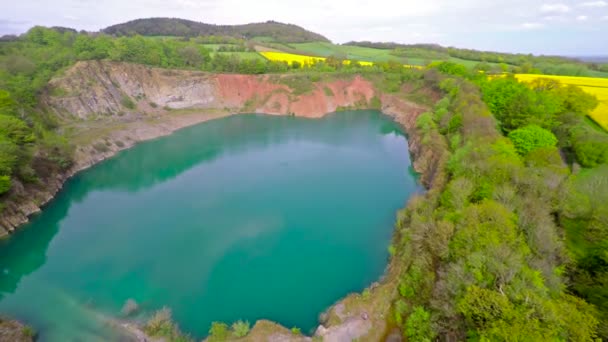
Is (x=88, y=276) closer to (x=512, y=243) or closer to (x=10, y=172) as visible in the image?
(x=10, y=172)

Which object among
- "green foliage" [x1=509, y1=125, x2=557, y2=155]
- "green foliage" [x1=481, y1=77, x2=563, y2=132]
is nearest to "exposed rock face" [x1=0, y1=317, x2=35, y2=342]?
"green foliage" [x1=509, y1=125, x2=557, y2=155]

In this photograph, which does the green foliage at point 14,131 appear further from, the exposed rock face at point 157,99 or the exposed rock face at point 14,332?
the exposed rock face at point 14,332

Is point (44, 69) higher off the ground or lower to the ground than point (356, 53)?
lower

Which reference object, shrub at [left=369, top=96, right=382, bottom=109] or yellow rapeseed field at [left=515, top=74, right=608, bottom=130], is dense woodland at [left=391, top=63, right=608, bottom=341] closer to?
yellow rapeseed field at [left=515, top=74, right=608, bottom=130]

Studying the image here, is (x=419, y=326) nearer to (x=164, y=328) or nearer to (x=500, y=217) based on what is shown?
(x=500, y=217)

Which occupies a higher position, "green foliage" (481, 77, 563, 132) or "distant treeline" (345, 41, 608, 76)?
"distant treeline" (345, 41, 608, 76)

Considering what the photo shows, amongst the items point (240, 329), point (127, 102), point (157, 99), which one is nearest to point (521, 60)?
point (157, 99)
